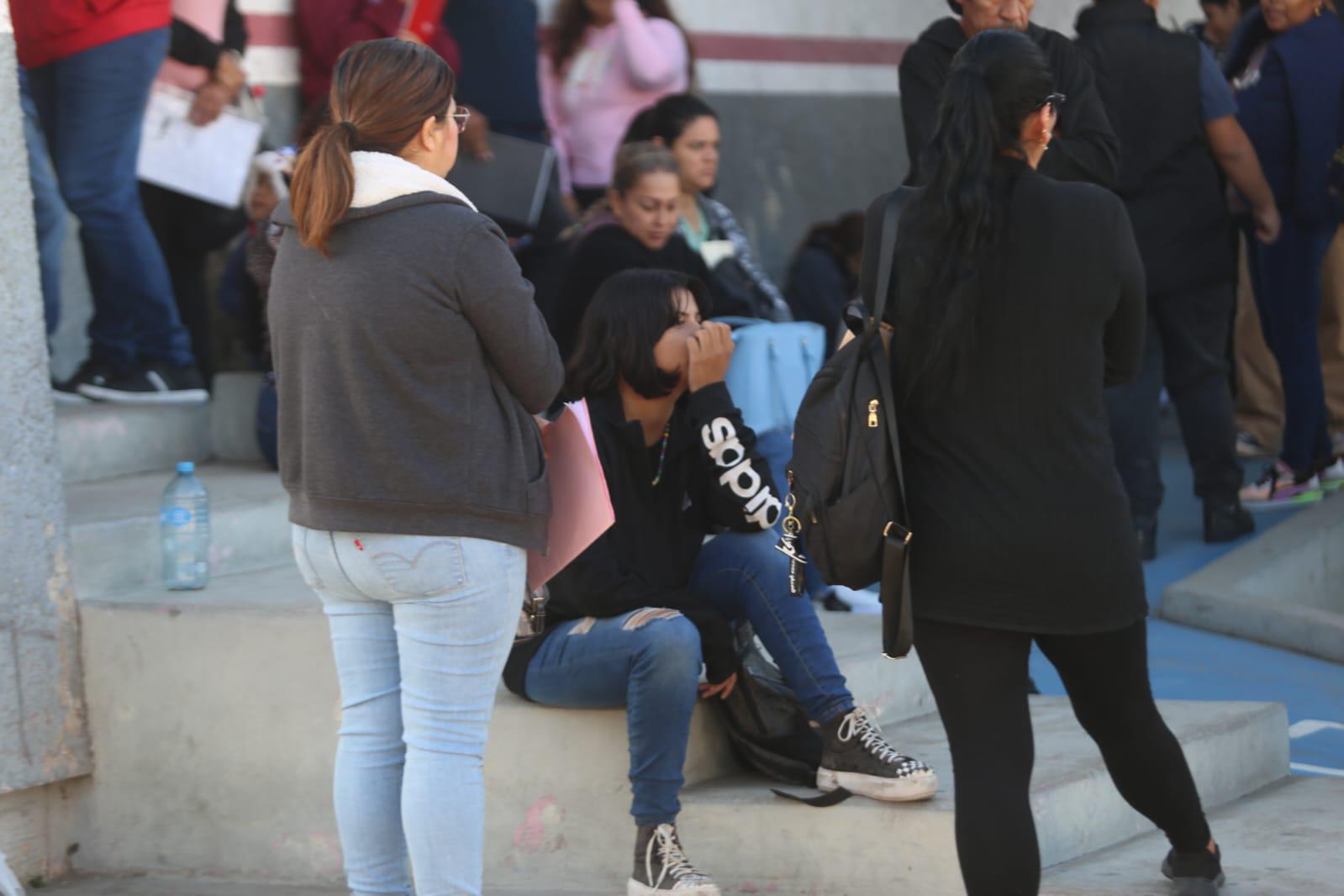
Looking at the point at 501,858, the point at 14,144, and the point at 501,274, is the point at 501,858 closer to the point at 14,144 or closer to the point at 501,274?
the point at 501,274

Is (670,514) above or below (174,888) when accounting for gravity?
above

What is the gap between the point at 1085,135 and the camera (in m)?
4.21

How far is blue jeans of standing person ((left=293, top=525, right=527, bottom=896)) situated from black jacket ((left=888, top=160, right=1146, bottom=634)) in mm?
714

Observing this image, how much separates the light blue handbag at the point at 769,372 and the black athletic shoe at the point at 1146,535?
1571 millimetres

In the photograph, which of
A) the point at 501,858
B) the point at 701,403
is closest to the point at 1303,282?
the point at 701,403

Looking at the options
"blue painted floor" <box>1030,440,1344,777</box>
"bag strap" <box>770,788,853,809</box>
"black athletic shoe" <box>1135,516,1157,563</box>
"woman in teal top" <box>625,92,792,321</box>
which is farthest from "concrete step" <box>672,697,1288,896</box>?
"black athletic shoe" <box>1135,516,1157,563</box>

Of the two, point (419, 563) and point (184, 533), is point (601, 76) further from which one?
point (419, 563)

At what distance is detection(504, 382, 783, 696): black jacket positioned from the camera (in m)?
3.44

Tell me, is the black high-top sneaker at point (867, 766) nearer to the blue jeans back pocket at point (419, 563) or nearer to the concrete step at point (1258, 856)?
the concrete step at point (1258, 856)

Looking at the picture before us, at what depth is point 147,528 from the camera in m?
4.37

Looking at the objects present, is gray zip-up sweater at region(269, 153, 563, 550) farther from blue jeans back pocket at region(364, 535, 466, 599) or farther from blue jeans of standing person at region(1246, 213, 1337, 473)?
blue jeans of standing person at region(1246, 213, 1337, 473)

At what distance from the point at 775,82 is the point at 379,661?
5.85 m

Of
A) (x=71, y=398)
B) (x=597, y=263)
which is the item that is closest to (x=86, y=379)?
(x=71, y=398)

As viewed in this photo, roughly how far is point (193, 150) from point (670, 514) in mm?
2709
